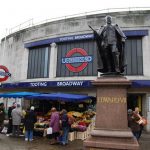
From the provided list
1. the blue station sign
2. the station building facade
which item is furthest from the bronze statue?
the blue station sign

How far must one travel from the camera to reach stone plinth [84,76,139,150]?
8414mm

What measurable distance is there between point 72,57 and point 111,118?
15847 millimetres

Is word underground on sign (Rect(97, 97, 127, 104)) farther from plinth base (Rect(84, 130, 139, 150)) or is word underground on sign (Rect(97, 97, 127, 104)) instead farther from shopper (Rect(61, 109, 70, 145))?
shopper (Rect(61, 109, 70, 145))

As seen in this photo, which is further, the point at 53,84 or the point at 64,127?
the point at 53,84

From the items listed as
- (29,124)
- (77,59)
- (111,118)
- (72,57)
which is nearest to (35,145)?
(29,124)

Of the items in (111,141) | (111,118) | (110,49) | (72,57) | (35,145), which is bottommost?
(35,145)

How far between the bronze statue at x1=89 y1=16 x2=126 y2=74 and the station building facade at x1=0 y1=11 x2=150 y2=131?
36.2ft

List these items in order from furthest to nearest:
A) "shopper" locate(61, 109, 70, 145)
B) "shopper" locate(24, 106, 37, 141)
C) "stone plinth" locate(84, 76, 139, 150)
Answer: "shopper" locate(24, 106, 37, 141), "shopper" locate(61, 109, 70, 145), "stone plinth" locate(84, 76, 139, 150)

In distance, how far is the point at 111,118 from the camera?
8820 mm

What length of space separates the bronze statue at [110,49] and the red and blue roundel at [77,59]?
13634 mm

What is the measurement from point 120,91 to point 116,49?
1.59m

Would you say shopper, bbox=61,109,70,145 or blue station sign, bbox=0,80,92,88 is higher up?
blue station sign, bbox=0,80,92,88

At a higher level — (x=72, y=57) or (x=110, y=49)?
(x=72, y=57)

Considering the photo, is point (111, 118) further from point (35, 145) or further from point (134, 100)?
point (134, 100)
